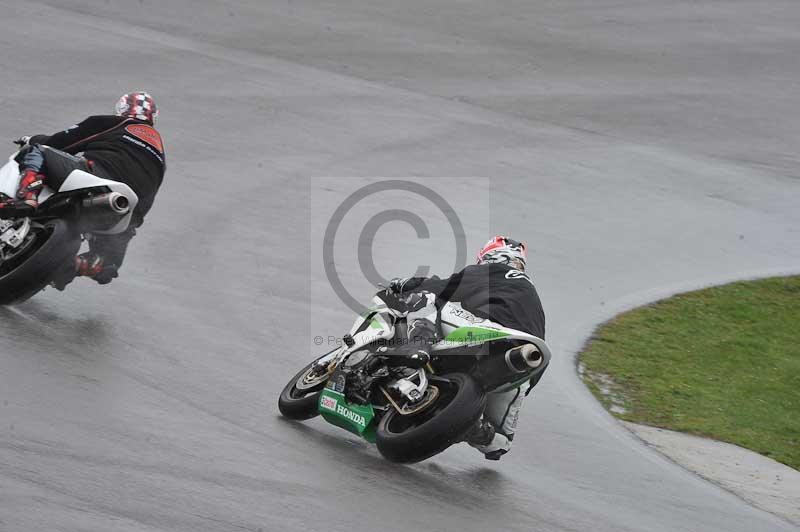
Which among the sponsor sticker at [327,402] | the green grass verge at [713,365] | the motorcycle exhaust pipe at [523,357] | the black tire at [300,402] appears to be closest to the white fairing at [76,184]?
the black tire at [300,402]

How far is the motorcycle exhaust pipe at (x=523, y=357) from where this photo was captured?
7.81 m

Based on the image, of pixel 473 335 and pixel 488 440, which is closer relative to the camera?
pixel 473 335

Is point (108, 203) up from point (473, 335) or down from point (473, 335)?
up

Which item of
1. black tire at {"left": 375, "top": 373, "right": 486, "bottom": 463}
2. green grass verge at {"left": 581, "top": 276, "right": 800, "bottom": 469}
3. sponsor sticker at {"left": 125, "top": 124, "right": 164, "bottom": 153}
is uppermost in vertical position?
sponsor sticker at {"left": 125, "top": 124, "right": 164, "bottom": 153}

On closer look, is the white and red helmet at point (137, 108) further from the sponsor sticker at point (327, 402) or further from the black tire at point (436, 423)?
the black tire at point (436, 423)

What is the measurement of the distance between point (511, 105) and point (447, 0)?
652cm

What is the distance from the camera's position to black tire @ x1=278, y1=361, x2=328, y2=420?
859 centimetres

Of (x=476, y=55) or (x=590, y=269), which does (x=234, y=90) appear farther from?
(x=590, y=269)

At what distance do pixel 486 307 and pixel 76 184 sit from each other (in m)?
3.51

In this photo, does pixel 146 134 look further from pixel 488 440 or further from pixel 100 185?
pixel 488 440

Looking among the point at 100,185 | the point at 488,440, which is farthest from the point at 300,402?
the point at 100,185

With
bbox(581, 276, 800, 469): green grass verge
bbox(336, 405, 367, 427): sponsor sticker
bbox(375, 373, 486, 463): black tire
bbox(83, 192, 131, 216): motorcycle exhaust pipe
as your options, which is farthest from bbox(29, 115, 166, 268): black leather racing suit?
bbox(581, 276, 800, 469): green grass verge

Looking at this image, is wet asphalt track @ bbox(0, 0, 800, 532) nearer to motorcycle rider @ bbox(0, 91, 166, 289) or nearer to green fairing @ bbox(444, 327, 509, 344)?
motorcycle rider @ bbox(0, 91, 166, 289)

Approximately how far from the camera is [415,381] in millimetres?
7984
